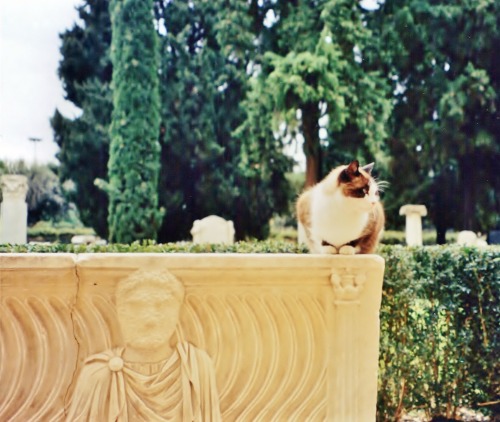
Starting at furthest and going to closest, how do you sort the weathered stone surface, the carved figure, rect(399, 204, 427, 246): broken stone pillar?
rect(399, 204, 427, 246): broken stone pillar
the weathered stone surface
the carved figure

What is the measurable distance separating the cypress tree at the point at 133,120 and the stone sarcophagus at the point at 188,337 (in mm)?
10508

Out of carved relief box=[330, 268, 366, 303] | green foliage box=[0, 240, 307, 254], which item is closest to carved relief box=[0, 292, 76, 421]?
carved relief box=[330, 268, 366, 303]

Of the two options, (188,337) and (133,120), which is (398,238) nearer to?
(133,120)

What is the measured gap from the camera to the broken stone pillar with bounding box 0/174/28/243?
1076 centimetres

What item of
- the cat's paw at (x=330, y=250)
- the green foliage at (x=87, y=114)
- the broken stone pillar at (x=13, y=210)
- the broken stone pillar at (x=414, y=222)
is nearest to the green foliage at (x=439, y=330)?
the cat's paw at (x=330, y=250)

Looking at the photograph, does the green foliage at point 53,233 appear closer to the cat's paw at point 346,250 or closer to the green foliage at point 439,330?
the green foliage at point 439,330

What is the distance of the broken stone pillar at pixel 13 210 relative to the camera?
35.3 ft

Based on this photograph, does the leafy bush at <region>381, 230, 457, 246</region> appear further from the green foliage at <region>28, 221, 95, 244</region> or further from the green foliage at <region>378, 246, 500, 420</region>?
the green foliage at <region>378, 246, 500, 420</region>

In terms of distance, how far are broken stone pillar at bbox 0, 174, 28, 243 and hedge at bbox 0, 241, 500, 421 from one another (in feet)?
31.2

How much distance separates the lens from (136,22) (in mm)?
12297

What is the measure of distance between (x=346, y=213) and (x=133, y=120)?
1089cm

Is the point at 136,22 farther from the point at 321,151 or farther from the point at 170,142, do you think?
the point at 321,151

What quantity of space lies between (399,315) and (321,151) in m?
10.9

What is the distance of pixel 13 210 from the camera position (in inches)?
434
